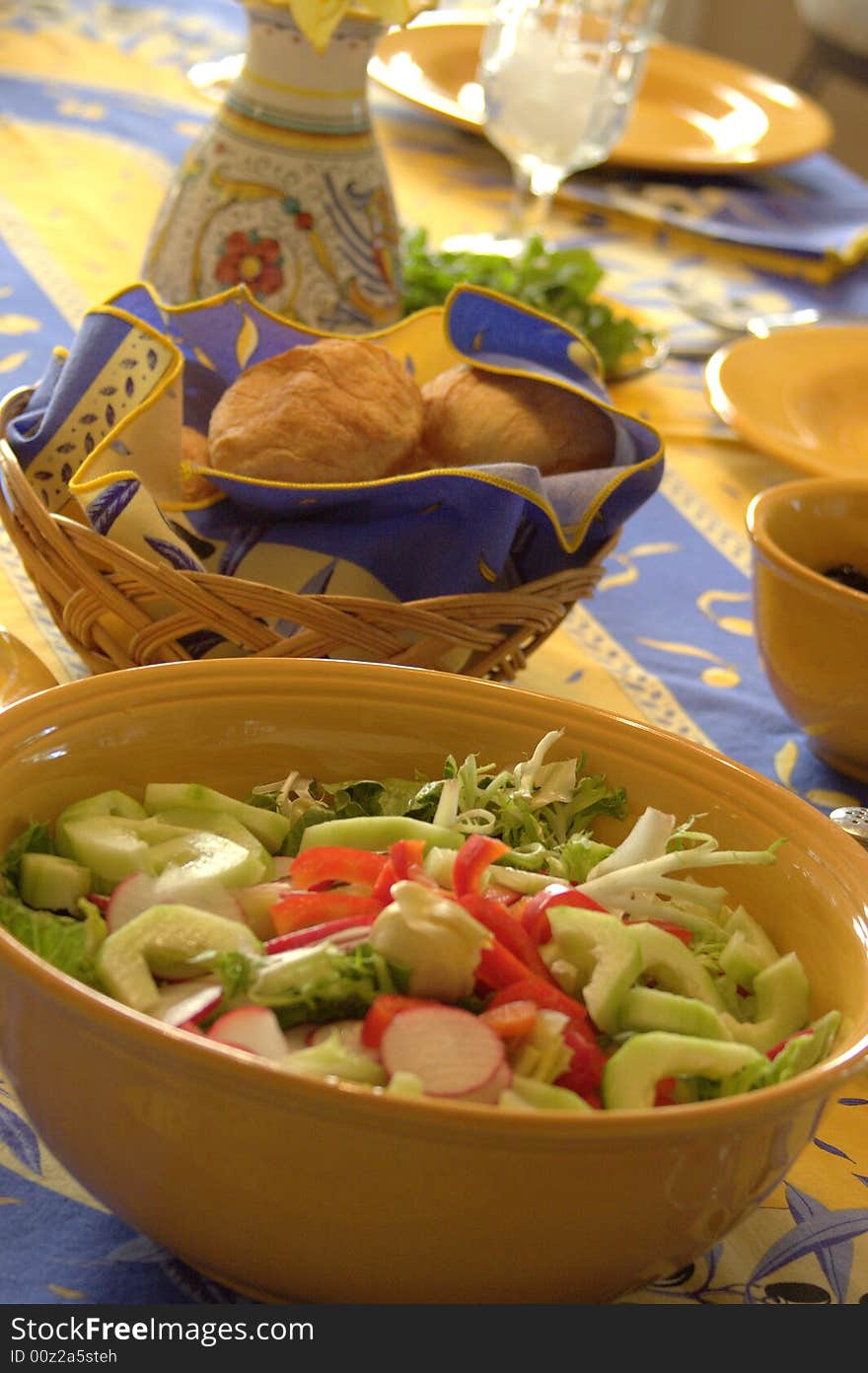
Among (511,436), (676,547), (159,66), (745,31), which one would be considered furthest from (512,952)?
(745,31)

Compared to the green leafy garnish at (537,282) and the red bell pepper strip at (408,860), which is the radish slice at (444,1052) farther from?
the green leafy garnish at (537,282)

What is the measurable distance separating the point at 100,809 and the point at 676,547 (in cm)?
75

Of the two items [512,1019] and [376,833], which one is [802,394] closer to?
[376,833]

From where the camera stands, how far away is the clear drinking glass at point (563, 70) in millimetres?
1590

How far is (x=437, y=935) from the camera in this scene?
1.75 feet

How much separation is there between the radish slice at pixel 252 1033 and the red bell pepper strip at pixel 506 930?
0.30ft

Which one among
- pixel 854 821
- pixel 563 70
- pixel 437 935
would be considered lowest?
pixel 854 821

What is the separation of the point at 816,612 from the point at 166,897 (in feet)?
1.69

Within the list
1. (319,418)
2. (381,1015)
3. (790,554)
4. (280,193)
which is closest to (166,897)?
(381,1015)

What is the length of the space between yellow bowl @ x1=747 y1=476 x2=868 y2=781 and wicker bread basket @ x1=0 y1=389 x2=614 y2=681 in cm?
19

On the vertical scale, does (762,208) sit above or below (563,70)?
below

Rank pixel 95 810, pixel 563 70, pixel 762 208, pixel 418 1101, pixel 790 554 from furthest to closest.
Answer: pixel 762 208
pixel 563 70
pixel 790 554
pixel 95 810
pixel 418 1101

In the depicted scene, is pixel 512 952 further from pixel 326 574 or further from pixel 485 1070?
pixel 326 574

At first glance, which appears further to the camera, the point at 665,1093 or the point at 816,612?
the point at 816,612
